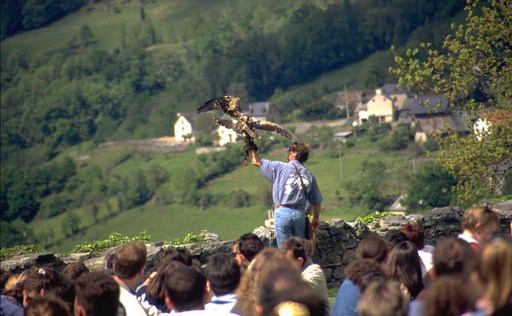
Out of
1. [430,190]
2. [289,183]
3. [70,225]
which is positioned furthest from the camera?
[70,225]

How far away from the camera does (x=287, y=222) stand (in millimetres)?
13453

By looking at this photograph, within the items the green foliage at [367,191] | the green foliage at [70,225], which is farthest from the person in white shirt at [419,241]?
the green foliage at [70,225]

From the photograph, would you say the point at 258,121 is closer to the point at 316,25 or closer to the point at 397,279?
the point at 397,279

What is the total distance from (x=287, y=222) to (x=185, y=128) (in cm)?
13896

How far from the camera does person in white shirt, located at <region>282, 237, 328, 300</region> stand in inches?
405

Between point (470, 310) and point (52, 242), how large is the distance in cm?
10364

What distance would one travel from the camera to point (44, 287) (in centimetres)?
970

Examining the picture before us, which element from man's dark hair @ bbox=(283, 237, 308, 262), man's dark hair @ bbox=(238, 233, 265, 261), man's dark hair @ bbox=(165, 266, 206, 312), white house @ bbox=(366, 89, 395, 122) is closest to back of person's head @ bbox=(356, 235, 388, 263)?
man's dark hair @ bbox=(283, 237, 308, 262)

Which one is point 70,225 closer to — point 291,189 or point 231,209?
point 231,209

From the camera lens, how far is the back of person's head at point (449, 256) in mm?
8727

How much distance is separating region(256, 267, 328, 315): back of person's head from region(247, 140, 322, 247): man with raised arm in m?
5.76

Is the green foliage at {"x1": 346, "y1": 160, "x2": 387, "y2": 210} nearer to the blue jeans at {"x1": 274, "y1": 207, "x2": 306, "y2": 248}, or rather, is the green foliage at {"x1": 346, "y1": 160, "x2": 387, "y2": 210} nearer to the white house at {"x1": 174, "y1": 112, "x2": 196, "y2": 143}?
the white house at {"x1": 174, "y1": 112, "x2": 196, "y2": 143}

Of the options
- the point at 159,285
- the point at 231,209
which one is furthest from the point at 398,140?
the point at 159,285

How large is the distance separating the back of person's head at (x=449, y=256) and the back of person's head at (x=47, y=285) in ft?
9.71
